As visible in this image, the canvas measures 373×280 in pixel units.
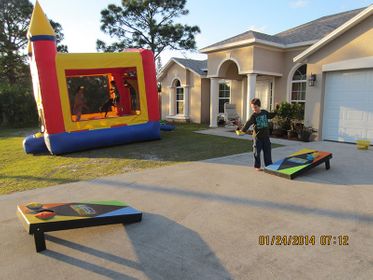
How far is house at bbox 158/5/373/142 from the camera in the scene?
9414 mm

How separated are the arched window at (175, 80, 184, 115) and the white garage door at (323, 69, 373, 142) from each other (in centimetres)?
1017

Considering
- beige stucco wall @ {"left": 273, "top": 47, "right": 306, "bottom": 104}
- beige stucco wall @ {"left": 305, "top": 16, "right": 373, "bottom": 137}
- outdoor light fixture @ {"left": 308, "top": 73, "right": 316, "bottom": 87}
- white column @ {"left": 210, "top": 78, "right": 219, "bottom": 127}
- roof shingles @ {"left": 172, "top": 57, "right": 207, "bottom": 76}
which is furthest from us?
roof shingles @ {"left": 172, "top": 57, "right": 207, "bottom": 76}

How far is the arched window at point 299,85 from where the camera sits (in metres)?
13.4

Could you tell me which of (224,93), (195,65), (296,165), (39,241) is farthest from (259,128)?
(195,65)

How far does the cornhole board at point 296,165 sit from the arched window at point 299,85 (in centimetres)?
770

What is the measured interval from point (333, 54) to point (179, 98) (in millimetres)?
10822

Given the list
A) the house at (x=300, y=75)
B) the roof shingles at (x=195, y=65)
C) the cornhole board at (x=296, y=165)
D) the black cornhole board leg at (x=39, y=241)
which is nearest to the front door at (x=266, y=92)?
the house at (x=300, y=75)

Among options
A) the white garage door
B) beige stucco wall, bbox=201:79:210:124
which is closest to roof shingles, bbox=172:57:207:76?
beige stucco wall, bbox=201:79:210:124

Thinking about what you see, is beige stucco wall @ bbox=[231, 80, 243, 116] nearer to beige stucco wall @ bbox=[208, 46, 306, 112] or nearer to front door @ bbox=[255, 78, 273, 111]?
beige stucco wall @ bbox=[208, 46, 306, 112]

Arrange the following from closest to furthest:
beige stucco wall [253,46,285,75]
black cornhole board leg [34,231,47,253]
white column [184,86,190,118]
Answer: black cornhole board leg [34,231,47,253] < beige stucco wall [253,46,285,75] < white column [184,86,190,118]

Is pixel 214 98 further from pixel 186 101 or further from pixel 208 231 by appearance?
pixel 208 231

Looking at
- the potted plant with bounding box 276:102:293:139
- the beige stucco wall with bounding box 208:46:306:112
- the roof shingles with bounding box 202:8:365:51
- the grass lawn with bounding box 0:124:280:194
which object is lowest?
the grass lawn with bounding box 0:124:280:194

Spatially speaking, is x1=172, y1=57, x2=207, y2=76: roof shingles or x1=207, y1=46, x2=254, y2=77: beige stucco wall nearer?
x1=207, y1=46, x2=254, y2=77: beige stucco wall

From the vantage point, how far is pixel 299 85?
13.6m
